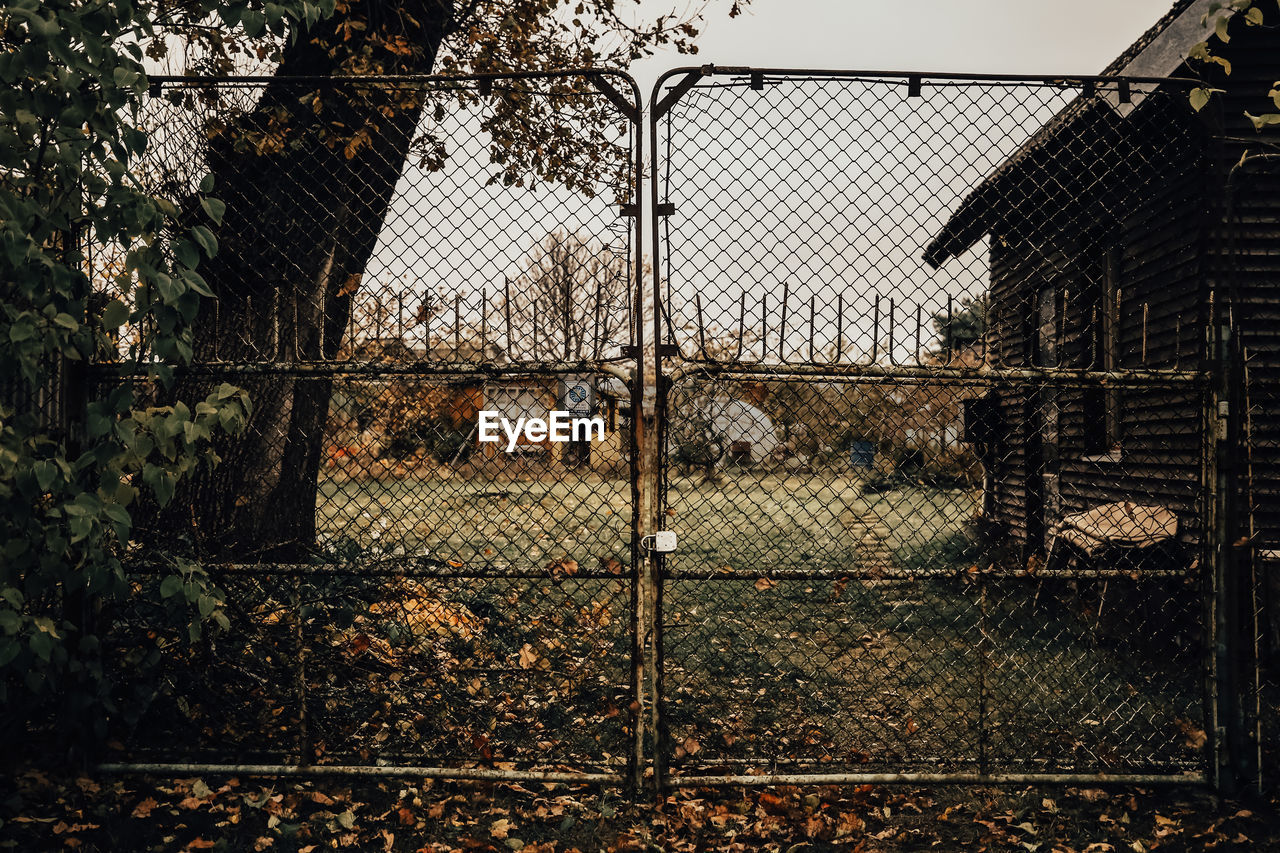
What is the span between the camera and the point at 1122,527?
7230 millimetres

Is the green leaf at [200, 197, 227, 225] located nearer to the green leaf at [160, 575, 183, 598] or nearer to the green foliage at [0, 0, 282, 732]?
the green foliage at [0, 0, 282, 732]

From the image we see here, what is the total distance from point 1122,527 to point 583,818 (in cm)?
584

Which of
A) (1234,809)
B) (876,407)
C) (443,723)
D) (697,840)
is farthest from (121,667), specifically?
(1234,809)

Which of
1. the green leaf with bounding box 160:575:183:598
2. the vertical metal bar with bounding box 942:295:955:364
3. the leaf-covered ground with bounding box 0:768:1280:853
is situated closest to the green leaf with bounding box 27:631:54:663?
the green leaf with bounding box 160:575:183:598

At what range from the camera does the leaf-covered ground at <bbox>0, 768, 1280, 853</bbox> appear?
3293 mm

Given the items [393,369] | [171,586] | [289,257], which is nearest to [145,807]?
[171,586]

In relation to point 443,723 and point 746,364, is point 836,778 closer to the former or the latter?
point 746,364

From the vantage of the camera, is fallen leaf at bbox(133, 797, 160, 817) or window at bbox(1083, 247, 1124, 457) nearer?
fallen leaf at bbox(133, 797, 160, 817)

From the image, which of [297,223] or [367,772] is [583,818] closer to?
[367,772]

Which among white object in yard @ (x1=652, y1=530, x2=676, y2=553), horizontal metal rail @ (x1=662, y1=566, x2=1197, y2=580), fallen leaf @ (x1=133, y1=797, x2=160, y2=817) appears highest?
white object in yard @ (x1=652, y1=530, x2=676, y2=553)

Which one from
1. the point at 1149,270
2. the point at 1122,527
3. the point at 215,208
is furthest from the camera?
the point at 1149,270

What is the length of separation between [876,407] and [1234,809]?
7.53 feet

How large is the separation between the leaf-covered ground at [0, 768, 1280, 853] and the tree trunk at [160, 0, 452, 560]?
4.17 ft

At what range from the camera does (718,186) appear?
3617 mm
